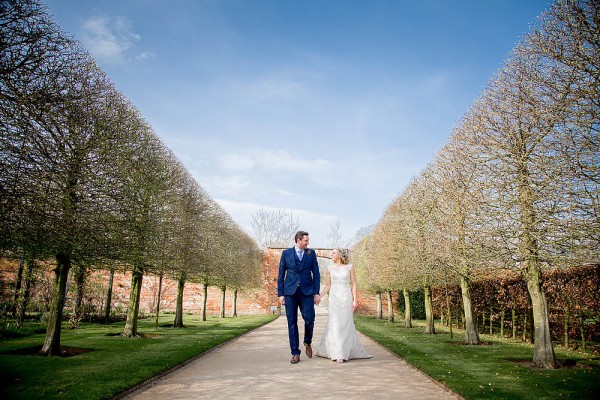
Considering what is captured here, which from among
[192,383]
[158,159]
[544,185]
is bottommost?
[192,383]

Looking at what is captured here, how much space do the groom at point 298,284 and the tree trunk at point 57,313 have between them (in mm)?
6344

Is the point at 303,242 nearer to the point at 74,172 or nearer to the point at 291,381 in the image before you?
the point at 291,381

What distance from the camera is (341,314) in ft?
30.2

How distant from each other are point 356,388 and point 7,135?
7.88 metres

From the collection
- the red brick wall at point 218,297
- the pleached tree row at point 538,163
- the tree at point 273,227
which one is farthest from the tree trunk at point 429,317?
the tree at point 273,227

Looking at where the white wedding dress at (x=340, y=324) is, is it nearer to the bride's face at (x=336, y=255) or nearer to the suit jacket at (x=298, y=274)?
the bride's face at (x=336, y=255)

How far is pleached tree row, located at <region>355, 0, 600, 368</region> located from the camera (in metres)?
7.89

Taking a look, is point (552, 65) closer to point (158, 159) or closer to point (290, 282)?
point (290, 282)

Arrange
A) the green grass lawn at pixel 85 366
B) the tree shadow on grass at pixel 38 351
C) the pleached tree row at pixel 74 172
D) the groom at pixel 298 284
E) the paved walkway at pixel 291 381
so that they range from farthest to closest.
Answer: the tree shadow on grass at pixel 38 351 → the groom at pixel 298 284 → the pleached tree row at pixel 74 172 → the green grass lawn at pixel 85 366 → the paved walkway at pixel 291 381

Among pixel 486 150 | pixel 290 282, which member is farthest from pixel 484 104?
pixel 290 282

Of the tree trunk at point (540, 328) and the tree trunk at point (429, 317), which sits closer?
the tree trunk at point (540, 328)

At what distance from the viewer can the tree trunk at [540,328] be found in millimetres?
9672

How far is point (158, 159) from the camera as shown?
1602cm

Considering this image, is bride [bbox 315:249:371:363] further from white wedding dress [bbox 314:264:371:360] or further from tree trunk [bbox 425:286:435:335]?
tree trunk [bbox 425:286:435:335]
